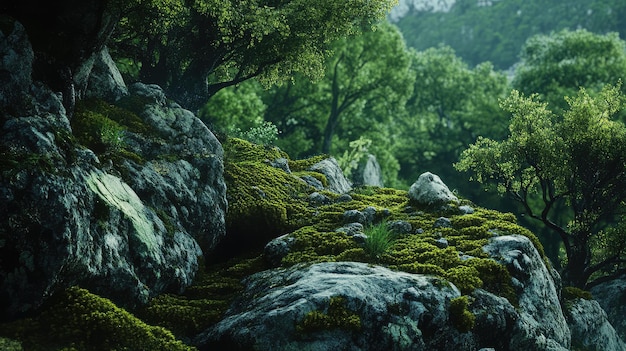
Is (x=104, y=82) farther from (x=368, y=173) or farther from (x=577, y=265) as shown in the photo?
(x=368, y=173)

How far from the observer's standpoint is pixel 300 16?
19062mm

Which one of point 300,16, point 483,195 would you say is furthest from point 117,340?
point 483,195

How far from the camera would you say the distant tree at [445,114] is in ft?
183

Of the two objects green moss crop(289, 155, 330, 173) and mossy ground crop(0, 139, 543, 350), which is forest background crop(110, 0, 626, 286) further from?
mossy ground crop(0, 139, 543, 350)

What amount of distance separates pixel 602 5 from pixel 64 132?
9590cm

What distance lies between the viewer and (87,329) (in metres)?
9.19

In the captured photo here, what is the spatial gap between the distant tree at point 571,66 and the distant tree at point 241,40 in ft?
104

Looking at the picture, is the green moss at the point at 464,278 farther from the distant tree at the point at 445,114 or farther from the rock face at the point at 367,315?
the distant tree at the point at 445,114

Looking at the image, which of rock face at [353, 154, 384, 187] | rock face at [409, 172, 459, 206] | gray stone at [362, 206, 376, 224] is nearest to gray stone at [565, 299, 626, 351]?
rock face at [409, 172, 459, 206]

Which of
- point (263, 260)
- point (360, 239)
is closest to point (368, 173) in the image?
point (360, 239)

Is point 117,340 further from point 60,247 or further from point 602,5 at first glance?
point 602,5

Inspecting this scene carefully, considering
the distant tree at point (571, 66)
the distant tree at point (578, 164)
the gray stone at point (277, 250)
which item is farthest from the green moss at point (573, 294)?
the distant tree at point (571, 66)

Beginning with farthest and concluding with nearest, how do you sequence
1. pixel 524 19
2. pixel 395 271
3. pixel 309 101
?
pixel 524 19
pixel 309 101
pixel 395 271

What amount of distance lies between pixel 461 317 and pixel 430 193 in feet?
22.9
